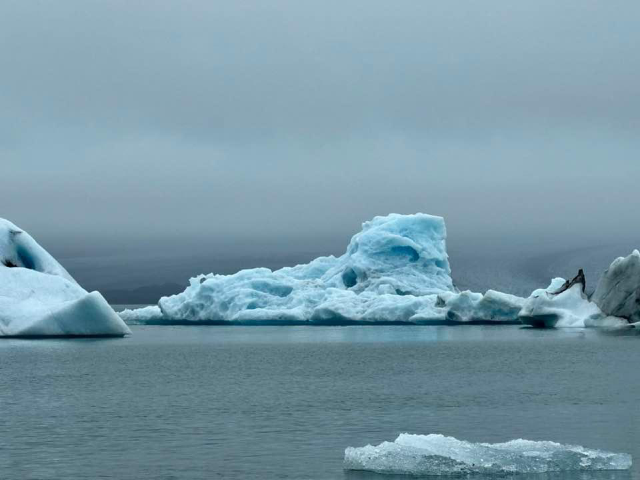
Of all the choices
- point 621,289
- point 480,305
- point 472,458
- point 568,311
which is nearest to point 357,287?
point 480,305

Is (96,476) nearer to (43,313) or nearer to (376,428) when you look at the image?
(376,428)

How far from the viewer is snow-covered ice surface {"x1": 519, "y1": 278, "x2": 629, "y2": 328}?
49.4 meters

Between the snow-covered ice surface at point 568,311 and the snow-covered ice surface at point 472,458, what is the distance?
3752 cm

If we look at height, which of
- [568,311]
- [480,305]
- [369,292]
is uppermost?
[369,292]

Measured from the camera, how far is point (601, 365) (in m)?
32.9

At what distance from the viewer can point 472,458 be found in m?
12.3

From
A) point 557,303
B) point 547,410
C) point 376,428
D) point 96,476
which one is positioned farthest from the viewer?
point 557,303

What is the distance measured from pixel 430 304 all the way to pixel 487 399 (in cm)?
3552

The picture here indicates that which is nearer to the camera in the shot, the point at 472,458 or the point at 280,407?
the point at 472,458

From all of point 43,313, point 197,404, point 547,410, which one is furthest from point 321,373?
point 43,313

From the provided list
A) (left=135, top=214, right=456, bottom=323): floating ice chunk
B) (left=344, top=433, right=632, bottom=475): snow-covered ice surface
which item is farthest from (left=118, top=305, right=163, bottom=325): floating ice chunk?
(left=344, top=433, right=632, bottom=475): snow-covered ice surface

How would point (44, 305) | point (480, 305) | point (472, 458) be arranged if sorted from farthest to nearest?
point (480, 305) → point (44, 305) → point (472, 458)

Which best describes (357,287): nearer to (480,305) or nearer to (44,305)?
(480,305)

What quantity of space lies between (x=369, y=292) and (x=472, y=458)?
158 ft
